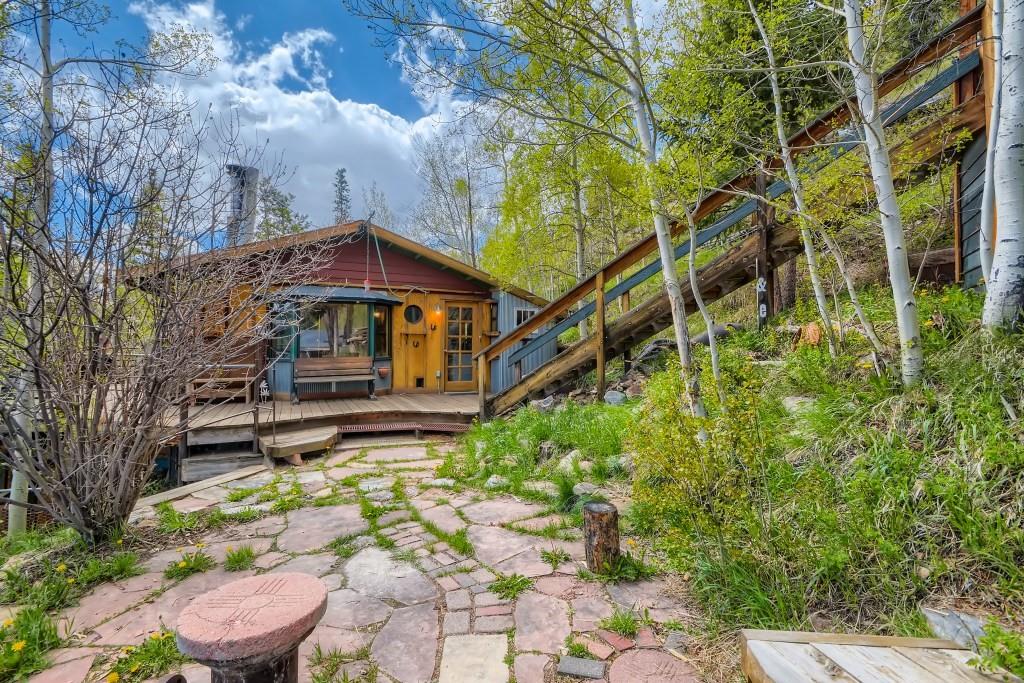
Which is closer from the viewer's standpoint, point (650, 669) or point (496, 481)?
point (650, 669)

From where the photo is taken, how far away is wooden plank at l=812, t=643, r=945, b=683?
1196mm

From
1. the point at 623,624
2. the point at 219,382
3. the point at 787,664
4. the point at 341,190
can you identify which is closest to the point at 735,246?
the point at 623,624

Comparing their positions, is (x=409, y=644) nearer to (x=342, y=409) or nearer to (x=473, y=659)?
(x=473, y=659)

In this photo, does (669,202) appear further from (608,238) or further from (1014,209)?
(608,238)

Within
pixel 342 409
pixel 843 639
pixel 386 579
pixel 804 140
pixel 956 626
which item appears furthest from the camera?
pixel 342 409

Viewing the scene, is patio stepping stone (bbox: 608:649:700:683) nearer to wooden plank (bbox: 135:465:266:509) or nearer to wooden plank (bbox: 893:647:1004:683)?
wooden plank (bbox: 893:647:1004:683)

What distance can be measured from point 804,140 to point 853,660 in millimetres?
5786

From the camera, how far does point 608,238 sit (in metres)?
12.8

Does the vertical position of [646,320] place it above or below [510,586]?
above

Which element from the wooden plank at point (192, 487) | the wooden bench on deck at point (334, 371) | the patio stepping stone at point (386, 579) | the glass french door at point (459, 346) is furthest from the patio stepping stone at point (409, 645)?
the glass french door at point (459, 346)

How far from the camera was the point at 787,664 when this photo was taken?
4.04ft

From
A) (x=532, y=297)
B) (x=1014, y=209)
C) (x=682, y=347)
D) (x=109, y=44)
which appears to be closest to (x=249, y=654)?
(x=682, y=347)

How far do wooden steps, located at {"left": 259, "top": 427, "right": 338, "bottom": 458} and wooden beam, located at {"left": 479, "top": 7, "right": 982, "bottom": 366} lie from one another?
2580mm

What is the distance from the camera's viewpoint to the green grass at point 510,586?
87.9 inches
